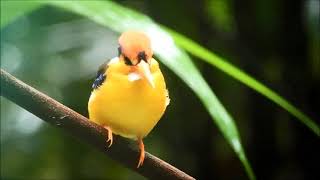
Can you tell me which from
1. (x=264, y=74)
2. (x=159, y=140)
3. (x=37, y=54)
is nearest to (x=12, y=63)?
(x=37, y=54)

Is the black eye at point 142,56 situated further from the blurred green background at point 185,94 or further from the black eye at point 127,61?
the blurred green background at point 185,94

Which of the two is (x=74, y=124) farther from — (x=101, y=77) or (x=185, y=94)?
(x=185, y=94)

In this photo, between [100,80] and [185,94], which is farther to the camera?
[185,94]

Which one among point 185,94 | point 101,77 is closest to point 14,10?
point 101,77

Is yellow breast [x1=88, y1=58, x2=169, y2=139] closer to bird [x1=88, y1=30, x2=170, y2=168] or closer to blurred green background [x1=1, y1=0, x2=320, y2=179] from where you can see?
bird [x1=88, y1=30, x2=170, y2=168]

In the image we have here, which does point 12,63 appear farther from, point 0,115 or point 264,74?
point 264,74

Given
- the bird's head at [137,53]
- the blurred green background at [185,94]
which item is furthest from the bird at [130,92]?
the blurred green background at [185,94]
